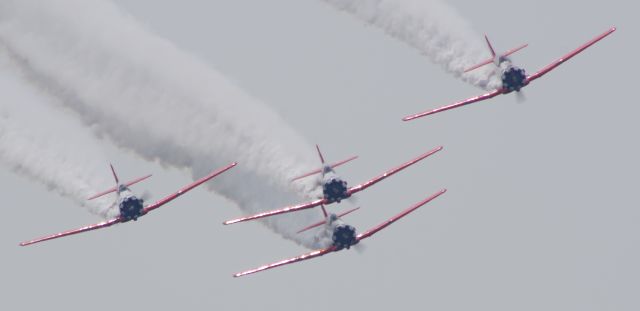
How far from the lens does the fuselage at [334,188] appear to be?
369ft

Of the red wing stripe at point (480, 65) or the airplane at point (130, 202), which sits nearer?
the airplane at point (130, 202)

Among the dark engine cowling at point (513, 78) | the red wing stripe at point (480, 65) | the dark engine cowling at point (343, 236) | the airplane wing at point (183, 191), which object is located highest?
the red wing stripe at point (480, 65)

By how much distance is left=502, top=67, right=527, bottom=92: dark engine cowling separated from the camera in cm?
11469

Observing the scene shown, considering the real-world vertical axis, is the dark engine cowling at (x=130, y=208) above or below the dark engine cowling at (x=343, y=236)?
above

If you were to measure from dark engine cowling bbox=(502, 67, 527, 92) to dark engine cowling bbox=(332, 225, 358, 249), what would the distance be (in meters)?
15.1

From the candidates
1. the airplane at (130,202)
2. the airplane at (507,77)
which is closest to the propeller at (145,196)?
the airplane at (130,202)

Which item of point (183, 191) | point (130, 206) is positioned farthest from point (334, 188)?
point (130, 206)

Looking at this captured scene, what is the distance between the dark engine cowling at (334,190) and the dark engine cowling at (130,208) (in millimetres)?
12744

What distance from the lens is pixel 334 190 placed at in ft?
369

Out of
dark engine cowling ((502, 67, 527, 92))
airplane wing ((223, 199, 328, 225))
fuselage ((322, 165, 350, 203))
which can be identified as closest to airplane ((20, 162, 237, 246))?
airplane wing ((223, 199, 328, 225))

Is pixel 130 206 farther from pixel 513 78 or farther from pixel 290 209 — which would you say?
pixel 513 78

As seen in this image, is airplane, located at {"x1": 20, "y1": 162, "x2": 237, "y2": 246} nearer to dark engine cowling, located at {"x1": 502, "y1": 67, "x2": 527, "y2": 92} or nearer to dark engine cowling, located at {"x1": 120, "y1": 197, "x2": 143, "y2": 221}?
dark engine cowling, located at {"x1": 120, "y1": 197, "x2": 143, "y2": 221}

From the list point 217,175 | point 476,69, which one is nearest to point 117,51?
point 217,175

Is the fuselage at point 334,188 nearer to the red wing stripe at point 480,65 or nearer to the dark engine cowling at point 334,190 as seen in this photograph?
the dark engine cowling at point 334,190
